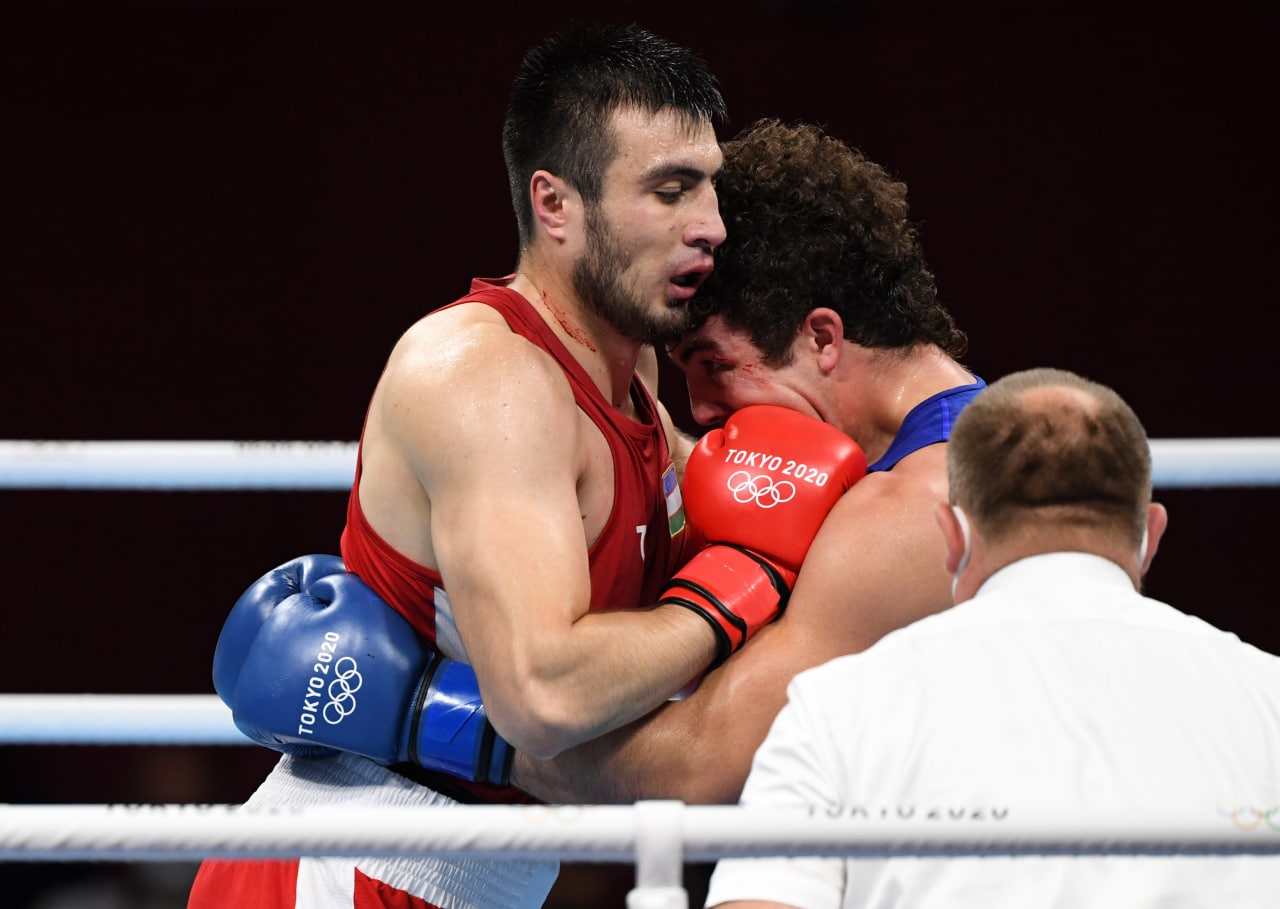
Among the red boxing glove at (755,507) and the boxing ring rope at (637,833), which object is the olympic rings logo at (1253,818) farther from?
the red boxing glove at (755,507)

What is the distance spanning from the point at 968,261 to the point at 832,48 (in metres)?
0.78

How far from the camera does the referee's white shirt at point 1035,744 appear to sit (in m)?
1.24

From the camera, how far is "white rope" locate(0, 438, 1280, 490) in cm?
220

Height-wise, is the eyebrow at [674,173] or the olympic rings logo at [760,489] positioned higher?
the eyebrow at [674,173]

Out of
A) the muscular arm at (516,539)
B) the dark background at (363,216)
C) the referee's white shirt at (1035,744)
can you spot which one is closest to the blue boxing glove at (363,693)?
the muscular arm at (516,539)

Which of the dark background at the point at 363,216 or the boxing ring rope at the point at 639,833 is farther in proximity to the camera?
the dark background at the point at 363,216

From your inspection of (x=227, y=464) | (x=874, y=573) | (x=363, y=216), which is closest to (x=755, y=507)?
(x=874, y=573)

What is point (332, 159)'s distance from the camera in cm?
461

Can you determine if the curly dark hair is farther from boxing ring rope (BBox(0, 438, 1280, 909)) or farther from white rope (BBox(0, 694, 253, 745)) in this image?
boxing ring rope (BBox(0, 438, 1280, 909))

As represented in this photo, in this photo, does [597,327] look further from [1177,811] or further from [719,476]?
[1177,811]

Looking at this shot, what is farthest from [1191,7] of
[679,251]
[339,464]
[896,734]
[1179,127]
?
[896,734]

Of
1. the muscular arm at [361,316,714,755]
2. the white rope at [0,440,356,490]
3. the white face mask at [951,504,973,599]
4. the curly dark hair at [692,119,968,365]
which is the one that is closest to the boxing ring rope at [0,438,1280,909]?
the white face mask at [951,504,973,599]

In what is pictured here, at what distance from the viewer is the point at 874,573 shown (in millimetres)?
2012

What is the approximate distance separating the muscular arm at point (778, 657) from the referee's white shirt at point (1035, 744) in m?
0.61
